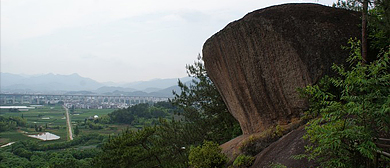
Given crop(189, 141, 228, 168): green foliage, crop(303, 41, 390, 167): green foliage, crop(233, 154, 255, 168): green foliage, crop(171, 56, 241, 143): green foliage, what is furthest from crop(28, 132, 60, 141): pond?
crop(303, 41, 390, 167): green foliage

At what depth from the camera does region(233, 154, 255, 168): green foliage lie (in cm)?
851

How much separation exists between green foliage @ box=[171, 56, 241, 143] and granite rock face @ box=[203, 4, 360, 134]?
6206 mm

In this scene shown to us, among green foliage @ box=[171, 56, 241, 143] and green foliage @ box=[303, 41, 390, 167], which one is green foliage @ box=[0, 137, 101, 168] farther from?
green foliage @ box=[303, 41, 390, 167]

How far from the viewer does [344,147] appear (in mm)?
4215

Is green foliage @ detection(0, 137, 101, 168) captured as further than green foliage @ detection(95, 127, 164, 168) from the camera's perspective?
Yes

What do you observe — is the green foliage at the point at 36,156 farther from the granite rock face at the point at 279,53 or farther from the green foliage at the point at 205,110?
the granite rock face at the point at 279,53

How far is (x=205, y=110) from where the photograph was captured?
1717 centimetres

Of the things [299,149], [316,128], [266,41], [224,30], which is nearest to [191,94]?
[224,30]

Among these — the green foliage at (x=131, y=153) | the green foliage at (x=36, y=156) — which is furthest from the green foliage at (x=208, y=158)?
the green foliage at (x=36, y=156)

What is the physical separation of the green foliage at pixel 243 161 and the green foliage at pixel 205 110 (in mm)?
6951

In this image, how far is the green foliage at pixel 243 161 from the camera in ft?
27.9

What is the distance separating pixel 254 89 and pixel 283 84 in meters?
1.03

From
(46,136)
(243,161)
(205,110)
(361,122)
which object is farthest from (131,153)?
(46,136)

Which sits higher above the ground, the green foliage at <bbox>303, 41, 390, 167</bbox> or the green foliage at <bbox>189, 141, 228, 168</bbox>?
the green foliage at <bbox>303, 41, 390, 167</bbox>
